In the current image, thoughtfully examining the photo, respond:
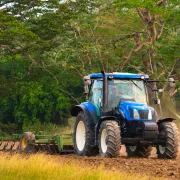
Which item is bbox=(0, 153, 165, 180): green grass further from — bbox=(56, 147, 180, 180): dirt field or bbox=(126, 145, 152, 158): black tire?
bbox=(126, 145, 152, 158): black tire

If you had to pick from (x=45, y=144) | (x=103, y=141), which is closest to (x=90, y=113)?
(x=103, y=141)

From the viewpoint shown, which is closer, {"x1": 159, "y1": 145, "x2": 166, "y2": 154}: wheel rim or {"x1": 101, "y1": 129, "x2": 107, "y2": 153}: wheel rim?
{"x1": 101, "y1": 129, "x2": 107, "y2": 153}: wheel rim

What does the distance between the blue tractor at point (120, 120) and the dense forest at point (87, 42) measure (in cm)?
1792

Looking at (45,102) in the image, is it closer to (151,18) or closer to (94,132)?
(151,18)

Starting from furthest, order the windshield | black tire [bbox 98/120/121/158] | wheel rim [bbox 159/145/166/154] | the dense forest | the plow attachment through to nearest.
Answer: the dense forest < the plow attachment < wheel rim [bbox 159/145/166/154] < the windshield < black tire [bbox 98/120/121/158]

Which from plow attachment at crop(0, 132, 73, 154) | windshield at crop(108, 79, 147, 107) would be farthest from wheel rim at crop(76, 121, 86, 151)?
windshield at crop(108, 79, 147, 107)

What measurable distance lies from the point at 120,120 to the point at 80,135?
6.04 feet

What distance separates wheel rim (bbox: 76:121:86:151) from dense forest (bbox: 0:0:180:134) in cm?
1702

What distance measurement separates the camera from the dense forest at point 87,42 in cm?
3712

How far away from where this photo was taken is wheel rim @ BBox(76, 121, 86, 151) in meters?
18.3

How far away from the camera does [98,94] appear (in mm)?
17562

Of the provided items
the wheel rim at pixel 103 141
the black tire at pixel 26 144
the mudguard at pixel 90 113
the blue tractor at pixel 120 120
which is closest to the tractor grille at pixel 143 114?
the blue tractor at pixel 120 120

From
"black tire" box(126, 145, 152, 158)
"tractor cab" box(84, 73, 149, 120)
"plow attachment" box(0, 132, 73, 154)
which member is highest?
"tractor cab" box(84, 73, 149, 120)

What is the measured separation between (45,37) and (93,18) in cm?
422
